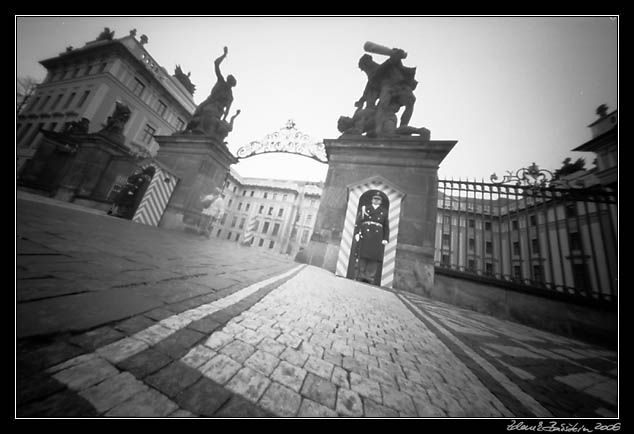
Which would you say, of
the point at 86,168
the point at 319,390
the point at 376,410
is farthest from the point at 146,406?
the point at 86,168

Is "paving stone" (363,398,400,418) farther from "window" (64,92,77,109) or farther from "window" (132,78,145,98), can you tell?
"window" (64,92,77,109)

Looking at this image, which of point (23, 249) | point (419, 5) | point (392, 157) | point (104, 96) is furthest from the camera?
point (104, 96)

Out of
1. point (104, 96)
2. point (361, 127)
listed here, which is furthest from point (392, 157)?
point (104, 96)

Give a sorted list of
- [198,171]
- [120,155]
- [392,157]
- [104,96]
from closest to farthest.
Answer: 1. [392,157]
2. [198,171]
3. [120,155]
4. [104,96]

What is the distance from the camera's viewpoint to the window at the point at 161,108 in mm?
28028

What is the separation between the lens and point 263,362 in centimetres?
120

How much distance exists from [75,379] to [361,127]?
9.95 metres

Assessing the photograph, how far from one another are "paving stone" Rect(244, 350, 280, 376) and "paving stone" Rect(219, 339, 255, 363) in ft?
0.10

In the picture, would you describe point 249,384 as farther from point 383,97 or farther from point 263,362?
point 383,97

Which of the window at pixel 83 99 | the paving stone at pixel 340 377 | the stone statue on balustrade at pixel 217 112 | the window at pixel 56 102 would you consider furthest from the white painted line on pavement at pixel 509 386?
the window at pixel 56 102

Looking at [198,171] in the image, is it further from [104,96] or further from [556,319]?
[104,96]

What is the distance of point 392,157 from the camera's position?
8031mm

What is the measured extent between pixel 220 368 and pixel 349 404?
0.63 metres

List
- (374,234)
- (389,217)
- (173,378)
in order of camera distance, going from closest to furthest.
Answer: (173,378), (374,234), (389,217)
